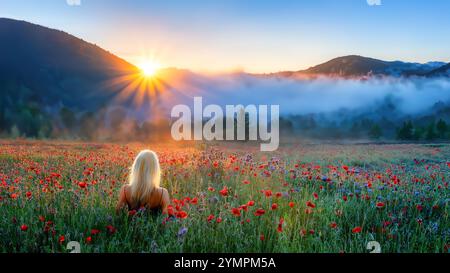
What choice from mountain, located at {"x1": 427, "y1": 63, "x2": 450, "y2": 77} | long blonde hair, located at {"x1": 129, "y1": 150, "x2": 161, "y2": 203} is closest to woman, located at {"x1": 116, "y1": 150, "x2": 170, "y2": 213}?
long blonde hair, located at {"x1": 129, "y1": 150, "x2": 161, "y2": 203}

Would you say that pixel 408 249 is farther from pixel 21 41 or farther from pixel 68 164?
pixel 21 41

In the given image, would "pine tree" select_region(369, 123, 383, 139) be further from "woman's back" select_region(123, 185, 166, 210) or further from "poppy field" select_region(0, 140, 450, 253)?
"woman's back" select_region(123, 185, 166, 210)

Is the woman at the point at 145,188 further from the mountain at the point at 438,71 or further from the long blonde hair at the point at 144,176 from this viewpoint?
the mountain at the point at 438,71

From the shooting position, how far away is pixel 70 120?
7152mm

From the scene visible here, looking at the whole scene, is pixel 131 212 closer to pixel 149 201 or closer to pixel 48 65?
pixel 149 201

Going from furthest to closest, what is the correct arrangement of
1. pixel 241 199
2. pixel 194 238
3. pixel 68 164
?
pixel 68 164 → pixel 241 199 → pixel 194 238

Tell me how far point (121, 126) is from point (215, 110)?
391 centimetres

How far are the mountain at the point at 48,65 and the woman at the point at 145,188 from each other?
1224mm

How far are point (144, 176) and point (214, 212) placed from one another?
0.88m

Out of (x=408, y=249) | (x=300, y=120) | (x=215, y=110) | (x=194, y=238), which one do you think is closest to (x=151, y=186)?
(x=194, y=238)

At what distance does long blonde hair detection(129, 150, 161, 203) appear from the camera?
146 inches

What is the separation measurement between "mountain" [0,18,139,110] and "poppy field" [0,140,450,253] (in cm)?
121
